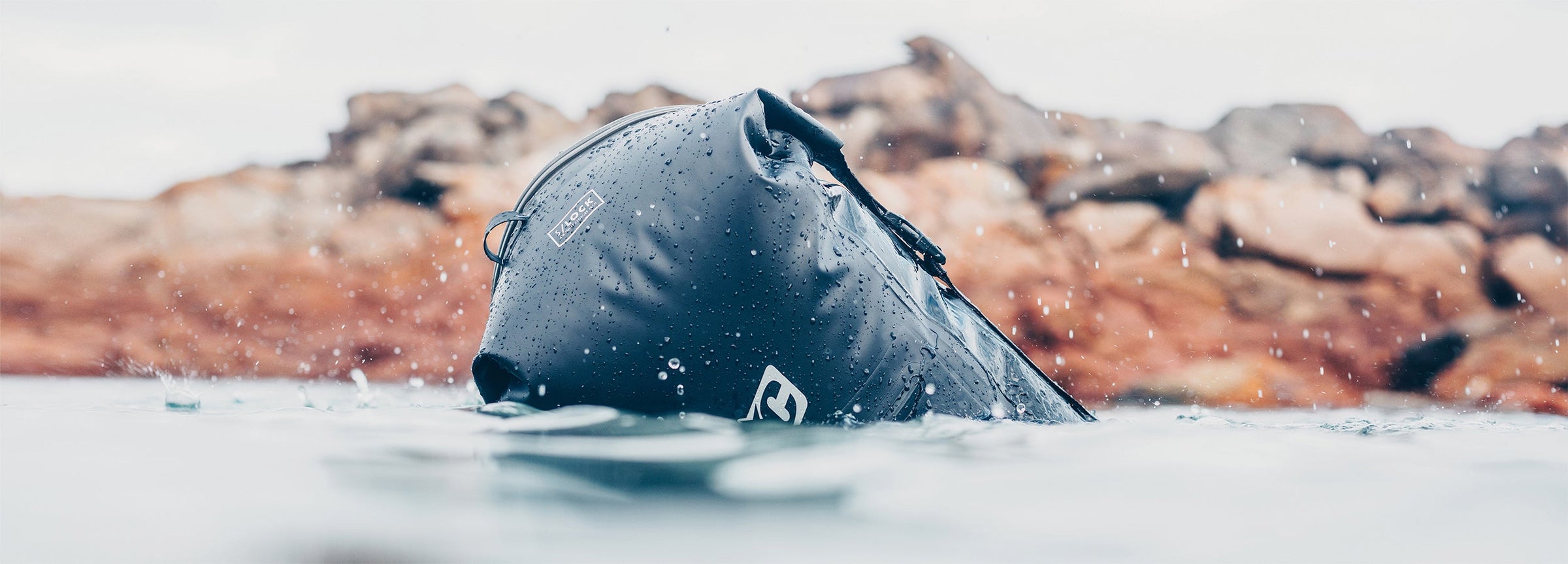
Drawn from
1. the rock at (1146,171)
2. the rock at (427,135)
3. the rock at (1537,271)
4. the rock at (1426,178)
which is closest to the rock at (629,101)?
the rock at (427,135)

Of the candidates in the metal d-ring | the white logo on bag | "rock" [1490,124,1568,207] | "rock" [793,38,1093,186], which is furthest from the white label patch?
"rock" [1490,124,1568,207]

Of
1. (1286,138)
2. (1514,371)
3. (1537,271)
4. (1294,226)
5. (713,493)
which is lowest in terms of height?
(1514,371)

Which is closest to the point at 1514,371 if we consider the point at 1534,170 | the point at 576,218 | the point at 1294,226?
the point at 1294,226

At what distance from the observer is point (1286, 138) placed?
44.2ft

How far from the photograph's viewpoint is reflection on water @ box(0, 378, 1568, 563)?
974 mm

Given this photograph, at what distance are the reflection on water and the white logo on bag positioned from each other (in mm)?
131

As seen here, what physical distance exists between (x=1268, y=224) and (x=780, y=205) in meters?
12.7

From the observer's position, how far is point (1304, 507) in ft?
3.99

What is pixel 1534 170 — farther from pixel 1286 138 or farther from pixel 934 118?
pixel 934 118

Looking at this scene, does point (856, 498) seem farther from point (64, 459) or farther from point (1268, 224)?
point (1268, 224)

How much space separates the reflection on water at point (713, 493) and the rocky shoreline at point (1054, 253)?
35.3 ft

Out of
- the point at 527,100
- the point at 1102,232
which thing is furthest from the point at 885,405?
the point at 527,100

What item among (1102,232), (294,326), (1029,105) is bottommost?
(294,326)

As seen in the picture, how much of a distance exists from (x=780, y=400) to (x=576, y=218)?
57cm
